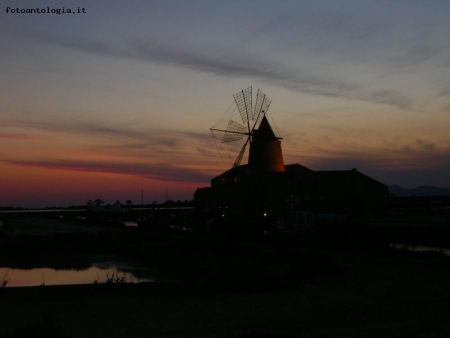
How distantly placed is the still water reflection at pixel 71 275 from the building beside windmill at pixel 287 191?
16.2 meters

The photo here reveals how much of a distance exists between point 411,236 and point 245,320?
71.5 feet

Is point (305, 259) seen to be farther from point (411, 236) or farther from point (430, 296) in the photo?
point (411, 236)

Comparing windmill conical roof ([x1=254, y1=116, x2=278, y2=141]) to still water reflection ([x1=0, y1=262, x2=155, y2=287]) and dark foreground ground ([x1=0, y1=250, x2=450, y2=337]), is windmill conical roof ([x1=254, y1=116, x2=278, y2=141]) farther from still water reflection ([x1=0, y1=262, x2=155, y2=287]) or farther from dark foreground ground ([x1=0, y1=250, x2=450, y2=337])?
dark foreground ground ([x1=0, y1=250, x2=450, y2=337])

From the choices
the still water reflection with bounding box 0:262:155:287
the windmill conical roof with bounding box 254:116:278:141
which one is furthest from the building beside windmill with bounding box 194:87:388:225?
the still water reflection with bounding box 0:262:155:287

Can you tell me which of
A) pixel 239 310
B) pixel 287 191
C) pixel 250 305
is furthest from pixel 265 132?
pixel 239 310

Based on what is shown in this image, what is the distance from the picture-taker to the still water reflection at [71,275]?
52.1ft

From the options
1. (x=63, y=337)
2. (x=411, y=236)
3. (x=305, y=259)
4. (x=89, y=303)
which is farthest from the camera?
(x=411, y=236)

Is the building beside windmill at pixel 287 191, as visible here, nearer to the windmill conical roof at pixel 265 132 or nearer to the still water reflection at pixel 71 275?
the windmill conical roof at pixel 265 132

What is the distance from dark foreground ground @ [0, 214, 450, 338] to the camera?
825 cm

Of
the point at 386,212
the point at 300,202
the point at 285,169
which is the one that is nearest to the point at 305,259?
the point at 300,202

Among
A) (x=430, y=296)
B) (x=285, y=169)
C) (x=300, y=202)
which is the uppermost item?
(x=285, y=169)

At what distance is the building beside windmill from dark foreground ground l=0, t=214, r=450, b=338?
→ 19.2 m

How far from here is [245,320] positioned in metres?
9.05

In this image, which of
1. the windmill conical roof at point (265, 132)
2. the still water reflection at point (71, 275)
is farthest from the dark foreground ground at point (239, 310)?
the windmill conical roof at point (265, 132)
